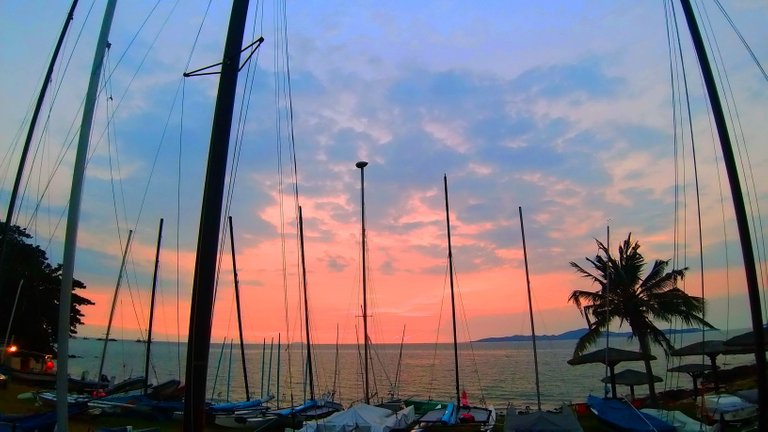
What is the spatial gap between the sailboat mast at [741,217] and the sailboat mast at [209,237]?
26.8ft

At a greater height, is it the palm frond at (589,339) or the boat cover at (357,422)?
the palm frond at (589,339)

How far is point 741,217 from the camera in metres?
8.53

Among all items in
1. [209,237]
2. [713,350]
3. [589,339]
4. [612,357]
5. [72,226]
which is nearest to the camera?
[209,237]

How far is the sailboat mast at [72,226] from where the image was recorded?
8.00 meters

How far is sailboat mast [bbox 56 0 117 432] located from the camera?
7996mm

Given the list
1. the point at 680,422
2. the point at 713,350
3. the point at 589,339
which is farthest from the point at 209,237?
the point at 713,350

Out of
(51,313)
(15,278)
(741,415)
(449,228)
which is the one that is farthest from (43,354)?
(741,415)

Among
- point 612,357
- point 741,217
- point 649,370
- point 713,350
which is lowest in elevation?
point 649,370

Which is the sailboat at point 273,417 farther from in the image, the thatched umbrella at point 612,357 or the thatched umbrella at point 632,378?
the thatched umbrella at point 632,378

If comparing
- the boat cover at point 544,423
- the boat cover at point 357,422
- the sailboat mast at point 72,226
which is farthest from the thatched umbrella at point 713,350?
the sailboat mast at point 72,226

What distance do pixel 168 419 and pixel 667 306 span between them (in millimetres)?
24619

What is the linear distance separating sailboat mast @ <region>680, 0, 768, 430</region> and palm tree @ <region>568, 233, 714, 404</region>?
15.4 m

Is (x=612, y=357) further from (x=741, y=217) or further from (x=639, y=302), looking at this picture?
(x=741, y=217)

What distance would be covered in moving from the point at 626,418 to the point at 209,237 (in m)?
16.8
